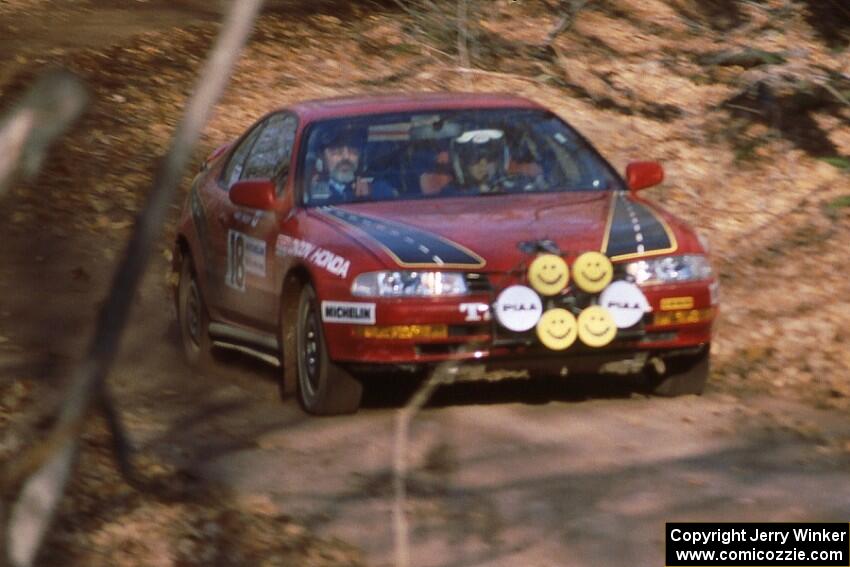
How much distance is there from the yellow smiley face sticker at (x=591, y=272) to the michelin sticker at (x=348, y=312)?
916mm

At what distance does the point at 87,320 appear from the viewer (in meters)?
11.3

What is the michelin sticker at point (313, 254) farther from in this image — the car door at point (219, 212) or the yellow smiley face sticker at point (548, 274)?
the car door at point (219, 212)

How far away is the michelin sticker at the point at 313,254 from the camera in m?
8.16

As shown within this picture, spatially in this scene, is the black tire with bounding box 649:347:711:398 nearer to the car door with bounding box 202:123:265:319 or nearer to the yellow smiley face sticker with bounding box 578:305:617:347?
the yellow smiley face sticker with bounding box 578:305:617:347

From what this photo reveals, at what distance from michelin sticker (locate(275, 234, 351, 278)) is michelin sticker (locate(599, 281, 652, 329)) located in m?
1.16

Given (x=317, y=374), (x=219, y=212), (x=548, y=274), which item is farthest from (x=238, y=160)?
(x=548, y=274)

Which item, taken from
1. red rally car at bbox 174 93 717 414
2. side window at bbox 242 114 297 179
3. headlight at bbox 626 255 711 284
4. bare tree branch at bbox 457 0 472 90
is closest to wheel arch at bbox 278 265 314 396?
red rally car at bbox 174 93 717 414

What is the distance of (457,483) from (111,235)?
7.07 m

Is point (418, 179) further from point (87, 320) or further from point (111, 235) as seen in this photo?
point (111, 235)

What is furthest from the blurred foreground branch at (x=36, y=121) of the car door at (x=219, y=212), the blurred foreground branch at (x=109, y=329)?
the car door at (x=219, y=212)

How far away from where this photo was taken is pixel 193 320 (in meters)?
10.4

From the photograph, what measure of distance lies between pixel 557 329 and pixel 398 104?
191 centimetres

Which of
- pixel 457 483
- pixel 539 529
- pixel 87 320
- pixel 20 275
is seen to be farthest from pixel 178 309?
pixel 539 529

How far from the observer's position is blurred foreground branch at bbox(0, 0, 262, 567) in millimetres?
2676
